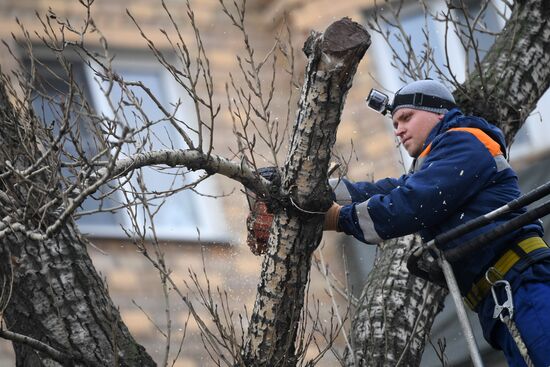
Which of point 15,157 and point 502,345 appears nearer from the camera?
point 502,345

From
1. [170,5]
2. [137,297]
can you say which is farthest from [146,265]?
[170,5]

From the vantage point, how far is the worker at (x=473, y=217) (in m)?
5.41

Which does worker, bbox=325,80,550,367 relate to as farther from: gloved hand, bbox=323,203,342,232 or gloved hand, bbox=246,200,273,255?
gloved hand, bbox=246,200,273,255

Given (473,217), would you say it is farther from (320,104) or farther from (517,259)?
(320,104)

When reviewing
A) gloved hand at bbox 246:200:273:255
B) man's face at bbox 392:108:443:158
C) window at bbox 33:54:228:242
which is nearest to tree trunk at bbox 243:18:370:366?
gloved hand at bbox 246:200:273:255

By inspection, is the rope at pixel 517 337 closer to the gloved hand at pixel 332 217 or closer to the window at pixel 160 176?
the gloved hand at pixel 332 217

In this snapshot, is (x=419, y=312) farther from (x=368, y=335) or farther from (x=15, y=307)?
Result: (x=15, y=307)

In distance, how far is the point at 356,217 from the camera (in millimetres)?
5777

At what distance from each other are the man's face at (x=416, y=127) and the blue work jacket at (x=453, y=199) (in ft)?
0.68

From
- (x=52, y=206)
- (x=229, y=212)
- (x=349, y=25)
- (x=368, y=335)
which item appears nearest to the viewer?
(x=349, y=25)

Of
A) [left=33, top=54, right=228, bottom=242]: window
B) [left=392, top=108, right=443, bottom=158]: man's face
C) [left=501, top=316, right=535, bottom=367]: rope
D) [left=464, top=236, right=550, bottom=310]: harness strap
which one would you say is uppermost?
[left=33, top=54, right=228, bottom=242]: window

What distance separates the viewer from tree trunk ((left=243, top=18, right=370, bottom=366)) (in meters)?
5.59

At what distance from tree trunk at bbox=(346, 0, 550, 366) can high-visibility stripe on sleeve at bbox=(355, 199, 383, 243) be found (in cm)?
92

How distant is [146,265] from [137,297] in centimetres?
29
